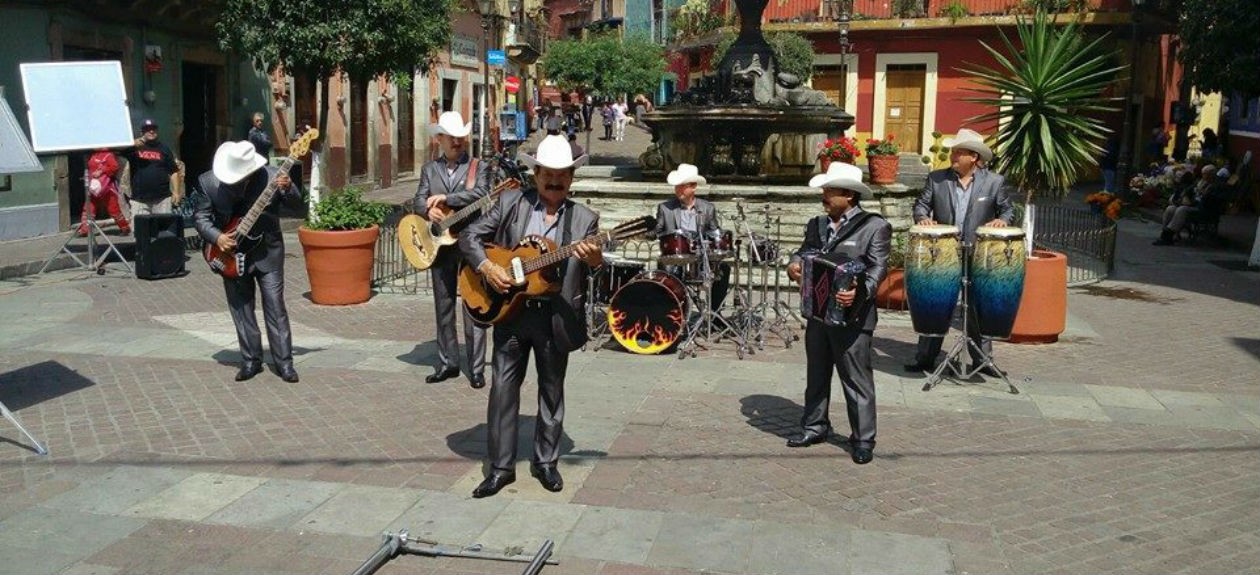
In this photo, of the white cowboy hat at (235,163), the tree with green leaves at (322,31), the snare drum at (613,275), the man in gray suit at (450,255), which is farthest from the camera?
the tree with green leaves at (322,31)

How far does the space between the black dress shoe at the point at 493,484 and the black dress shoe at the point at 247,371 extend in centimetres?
308

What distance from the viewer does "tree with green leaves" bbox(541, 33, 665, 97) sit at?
3700cm

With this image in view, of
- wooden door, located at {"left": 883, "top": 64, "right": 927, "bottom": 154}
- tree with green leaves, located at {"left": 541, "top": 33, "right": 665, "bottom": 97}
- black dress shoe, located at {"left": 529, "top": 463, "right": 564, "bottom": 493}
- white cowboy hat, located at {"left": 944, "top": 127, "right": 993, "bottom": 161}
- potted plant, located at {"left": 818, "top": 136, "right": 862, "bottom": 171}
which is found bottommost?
black dress shoe, located at {"left": 529, "top": 463, "right": 564, "bottom": 493}

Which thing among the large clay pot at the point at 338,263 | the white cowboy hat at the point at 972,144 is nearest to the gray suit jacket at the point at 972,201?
the white cowboy hat at the point at 972,144

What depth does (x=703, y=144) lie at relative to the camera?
544 inches

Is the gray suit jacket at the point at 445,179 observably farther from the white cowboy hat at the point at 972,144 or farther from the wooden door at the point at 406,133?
the wooden door at the point at 406,133

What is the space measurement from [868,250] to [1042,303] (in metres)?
4.13

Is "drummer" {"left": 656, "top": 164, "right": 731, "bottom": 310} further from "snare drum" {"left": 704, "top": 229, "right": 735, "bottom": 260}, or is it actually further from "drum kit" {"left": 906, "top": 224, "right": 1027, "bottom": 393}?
"drum kit" {"left": 906, "top": 224, "right": 1027, "bottom": 393}

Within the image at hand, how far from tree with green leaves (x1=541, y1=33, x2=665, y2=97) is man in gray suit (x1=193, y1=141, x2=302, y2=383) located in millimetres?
29131

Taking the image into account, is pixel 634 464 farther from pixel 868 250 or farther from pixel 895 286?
pixel 895 286

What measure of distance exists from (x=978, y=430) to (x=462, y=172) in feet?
12.9

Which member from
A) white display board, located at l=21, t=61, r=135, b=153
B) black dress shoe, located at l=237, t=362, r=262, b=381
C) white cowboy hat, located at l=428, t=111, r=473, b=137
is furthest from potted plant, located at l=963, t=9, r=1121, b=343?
white display board, located at l=21, t=61, r=135, b=153

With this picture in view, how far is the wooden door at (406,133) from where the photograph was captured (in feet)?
103

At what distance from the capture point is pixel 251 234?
827 cm
